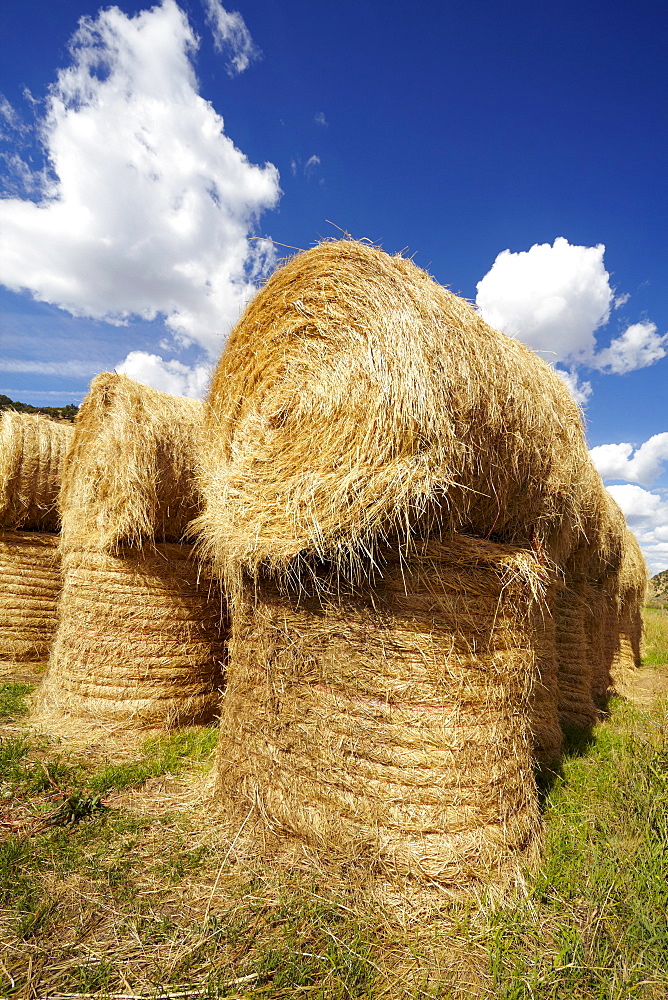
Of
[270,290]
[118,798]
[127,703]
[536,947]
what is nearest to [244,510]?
[270,290]

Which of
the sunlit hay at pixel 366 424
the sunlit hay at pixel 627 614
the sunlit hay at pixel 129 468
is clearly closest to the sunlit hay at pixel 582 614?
the sunlit hay at pixel 627 614

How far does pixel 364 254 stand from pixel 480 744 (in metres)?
2.76

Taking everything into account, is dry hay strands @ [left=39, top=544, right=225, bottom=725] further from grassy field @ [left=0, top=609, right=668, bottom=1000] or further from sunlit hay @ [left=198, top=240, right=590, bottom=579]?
sunlit hay @ [left=198, top=240, right=590, bottom=579]

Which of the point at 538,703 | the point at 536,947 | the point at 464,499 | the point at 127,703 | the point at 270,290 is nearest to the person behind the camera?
the point at 536,947

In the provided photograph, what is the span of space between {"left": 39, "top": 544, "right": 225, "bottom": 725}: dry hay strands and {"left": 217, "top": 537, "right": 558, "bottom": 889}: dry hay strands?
8.10 feet

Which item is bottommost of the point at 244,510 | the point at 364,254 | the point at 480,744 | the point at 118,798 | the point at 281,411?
the point at 118,798

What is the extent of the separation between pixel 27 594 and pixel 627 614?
1119 cm

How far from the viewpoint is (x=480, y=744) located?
2.67 metres

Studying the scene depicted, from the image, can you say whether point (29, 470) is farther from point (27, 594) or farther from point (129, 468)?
point (129, 468)

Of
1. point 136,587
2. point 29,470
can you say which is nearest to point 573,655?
point 136,587

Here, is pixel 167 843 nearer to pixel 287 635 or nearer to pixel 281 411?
pixel 287 635

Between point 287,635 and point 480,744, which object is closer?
point 480,744

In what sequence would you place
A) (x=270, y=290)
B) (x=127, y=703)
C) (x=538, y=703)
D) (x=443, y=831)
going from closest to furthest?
(x=443, y=831) < (x=270, y=290) < (x=538, y=703) < (x=127, y=703)

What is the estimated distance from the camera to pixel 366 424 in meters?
2.59
